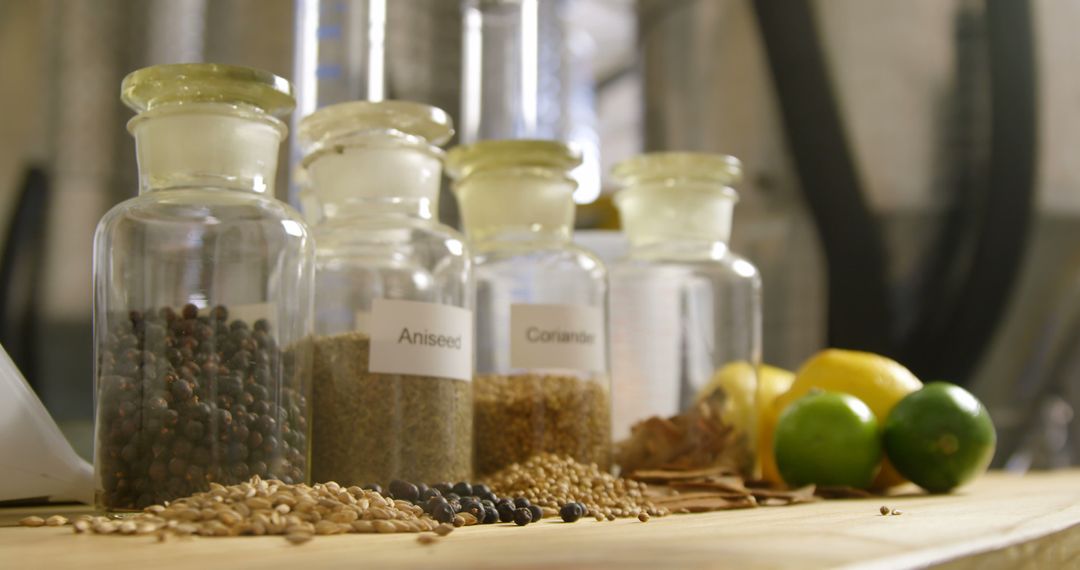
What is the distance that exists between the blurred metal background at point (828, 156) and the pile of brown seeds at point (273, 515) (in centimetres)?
82

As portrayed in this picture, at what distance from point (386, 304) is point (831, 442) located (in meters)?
0.40

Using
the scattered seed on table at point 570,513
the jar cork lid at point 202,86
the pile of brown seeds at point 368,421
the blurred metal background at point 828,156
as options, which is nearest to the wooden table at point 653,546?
the scattered seed on table at point 570,513

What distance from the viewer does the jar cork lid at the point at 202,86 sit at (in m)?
0.73

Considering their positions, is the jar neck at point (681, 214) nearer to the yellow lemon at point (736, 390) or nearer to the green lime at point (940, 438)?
the yellow lemon at point (736, 390)

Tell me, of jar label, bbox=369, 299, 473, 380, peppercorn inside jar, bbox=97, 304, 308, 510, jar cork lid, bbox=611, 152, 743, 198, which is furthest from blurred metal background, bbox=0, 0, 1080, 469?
peppercorn inside jar, bbox=97, 304, 308, 510

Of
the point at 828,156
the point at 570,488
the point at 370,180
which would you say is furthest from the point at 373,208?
A: the point at 828,156

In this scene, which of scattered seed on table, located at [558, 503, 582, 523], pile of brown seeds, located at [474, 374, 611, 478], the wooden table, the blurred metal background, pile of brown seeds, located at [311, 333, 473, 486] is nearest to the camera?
the wooden table

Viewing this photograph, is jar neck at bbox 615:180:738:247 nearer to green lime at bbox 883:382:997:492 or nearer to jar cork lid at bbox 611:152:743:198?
jar cork lid at bbox 611:152:743:198

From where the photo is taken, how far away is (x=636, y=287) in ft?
3.66

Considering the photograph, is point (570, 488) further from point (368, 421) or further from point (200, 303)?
point (200, 303)

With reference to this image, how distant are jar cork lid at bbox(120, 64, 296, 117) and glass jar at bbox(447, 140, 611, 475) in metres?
0.25

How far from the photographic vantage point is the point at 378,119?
2.82ft

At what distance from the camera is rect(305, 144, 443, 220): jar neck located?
868 millimetres

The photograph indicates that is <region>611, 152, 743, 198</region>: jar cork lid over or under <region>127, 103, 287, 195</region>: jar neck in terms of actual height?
over
